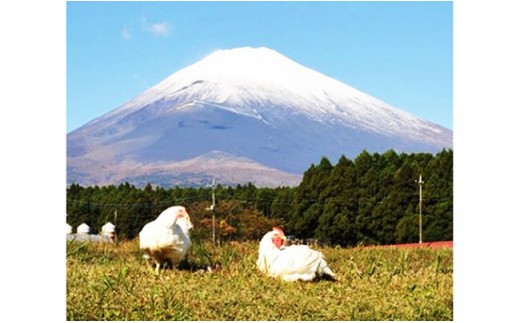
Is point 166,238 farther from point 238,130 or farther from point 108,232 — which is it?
point 238,130

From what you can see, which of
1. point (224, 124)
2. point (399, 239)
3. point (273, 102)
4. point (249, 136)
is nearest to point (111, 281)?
point (273, 102)

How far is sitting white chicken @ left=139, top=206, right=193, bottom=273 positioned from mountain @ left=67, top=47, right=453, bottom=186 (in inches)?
202

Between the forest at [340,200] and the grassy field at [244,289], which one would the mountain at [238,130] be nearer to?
the forest at [340,200]

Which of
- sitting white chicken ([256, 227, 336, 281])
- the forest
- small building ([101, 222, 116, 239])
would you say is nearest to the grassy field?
sitting white chicken ([256, 227, 336, 281])

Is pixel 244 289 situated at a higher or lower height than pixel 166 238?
lower

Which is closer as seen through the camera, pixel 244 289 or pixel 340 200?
pixel 244 289

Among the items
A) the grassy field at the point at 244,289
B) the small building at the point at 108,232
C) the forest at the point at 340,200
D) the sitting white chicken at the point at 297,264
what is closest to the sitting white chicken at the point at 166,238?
the grassy field at the point at 244,289

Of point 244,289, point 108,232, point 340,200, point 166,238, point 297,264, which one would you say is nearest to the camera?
point 244,289

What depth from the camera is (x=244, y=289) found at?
527 cm

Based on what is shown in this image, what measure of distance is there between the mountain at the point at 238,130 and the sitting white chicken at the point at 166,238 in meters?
5.14

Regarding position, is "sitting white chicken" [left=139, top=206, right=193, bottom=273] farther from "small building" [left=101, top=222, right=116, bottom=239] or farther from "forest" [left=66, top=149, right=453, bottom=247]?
"forest" [left=66, top=149, right=453, bottom=247]

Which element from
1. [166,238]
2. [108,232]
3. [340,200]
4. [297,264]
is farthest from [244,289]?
[340,200]

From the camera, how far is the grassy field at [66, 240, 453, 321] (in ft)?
15.0

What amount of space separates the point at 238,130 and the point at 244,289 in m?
12.3
